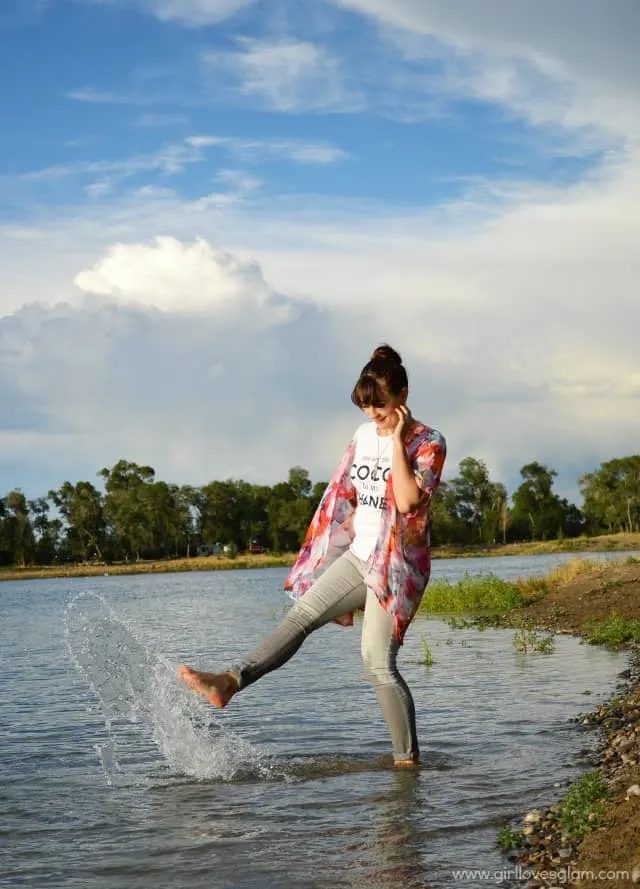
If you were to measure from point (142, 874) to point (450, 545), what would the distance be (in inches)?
4830

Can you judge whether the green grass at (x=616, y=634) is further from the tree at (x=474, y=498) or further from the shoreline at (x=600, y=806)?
the tree at (x=474, y=498)

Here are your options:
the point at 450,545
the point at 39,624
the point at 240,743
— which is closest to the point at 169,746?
the point at 240,743

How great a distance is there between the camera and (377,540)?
25.6 ft

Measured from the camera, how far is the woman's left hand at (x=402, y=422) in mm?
7551

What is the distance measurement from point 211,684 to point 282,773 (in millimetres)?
2322

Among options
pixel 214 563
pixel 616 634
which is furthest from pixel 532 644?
pixel 214 563

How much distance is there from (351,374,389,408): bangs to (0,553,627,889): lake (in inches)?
112

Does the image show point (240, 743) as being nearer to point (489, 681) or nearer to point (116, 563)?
point (489, 681)

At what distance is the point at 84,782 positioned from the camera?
9.16 metres

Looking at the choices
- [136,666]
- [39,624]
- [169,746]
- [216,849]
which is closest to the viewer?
[216,849]

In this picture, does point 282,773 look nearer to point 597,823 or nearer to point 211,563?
point 597,823

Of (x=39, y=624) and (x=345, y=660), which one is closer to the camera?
(x=345, y=660)

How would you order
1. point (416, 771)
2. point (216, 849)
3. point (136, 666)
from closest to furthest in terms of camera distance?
1. point (216, 849)
2. point (416, 771)
3. point (136, 666)

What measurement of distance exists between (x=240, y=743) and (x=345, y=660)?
801 cm
